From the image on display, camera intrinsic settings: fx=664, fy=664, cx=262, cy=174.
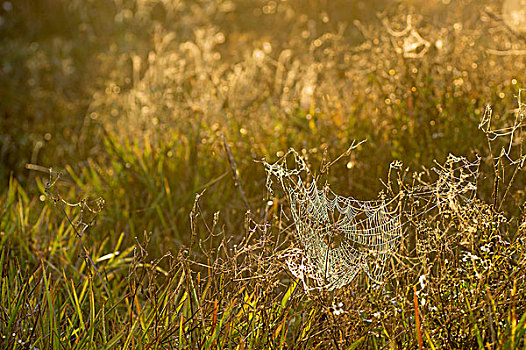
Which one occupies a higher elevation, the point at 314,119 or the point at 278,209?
the point at 314,119

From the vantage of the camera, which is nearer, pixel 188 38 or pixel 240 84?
pixel 240 84

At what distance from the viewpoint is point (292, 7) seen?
7.43 meters

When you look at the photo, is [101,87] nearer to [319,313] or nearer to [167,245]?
[167,245]

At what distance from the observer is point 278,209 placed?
307 cm

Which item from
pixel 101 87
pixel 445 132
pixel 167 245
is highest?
pixel 445 132

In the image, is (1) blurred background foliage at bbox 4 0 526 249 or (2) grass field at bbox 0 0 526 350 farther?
(1) blurred background foliage at bbox 4 0 526 249

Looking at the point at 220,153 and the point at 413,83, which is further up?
the point at 413,83

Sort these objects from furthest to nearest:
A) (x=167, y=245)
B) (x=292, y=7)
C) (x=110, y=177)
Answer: (x=292, y=7), (x=110, y=177), (x=167, y=245)

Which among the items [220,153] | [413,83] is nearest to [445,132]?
[413,83]

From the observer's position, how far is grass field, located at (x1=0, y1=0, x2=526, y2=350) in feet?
6.29

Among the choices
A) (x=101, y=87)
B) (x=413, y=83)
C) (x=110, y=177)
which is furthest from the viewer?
(x=101, y=87)

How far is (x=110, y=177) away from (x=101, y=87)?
341 centimetres

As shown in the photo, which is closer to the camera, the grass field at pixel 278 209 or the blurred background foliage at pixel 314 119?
the grass field at pixel 278 209

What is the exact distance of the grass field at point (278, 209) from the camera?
192cm
